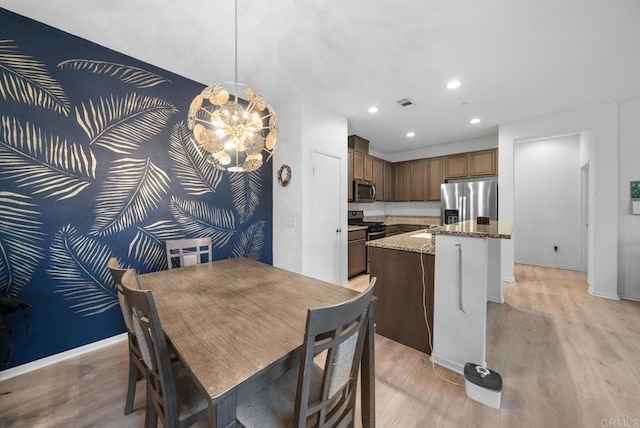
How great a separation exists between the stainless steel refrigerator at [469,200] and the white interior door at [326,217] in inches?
91.4

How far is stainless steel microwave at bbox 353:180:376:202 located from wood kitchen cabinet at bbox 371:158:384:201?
0.20 meters

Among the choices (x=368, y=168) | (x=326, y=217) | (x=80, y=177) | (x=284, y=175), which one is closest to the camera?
(x=80, y=177)

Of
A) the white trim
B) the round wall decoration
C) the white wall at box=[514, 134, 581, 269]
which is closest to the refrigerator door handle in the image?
the white wall at box=[514, 134, 581, 269]

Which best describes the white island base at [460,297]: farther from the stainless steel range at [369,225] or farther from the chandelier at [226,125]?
the stainless steel range at [369,225]

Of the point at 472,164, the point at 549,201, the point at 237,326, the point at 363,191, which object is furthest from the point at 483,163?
the point at 237,326

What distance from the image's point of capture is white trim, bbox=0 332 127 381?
176 cm

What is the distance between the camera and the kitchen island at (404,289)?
2.02 meters

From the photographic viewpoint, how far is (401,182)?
565 centimetres

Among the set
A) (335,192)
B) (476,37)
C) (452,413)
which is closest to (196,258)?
(335,192)

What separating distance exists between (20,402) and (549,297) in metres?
5.37

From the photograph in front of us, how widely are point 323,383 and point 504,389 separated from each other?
5.39 ft

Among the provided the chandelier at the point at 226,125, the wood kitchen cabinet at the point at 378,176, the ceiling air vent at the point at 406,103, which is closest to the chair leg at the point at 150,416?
the chandelier at the point at 226,125

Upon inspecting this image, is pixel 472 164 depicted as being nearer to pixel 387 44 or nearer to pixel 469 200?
pixel 469 200

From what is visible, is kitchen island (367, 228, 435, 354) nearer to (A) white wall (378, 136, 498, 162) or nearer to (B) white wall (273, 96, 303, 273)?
(B) white wall (273, 96, 303, 273)
